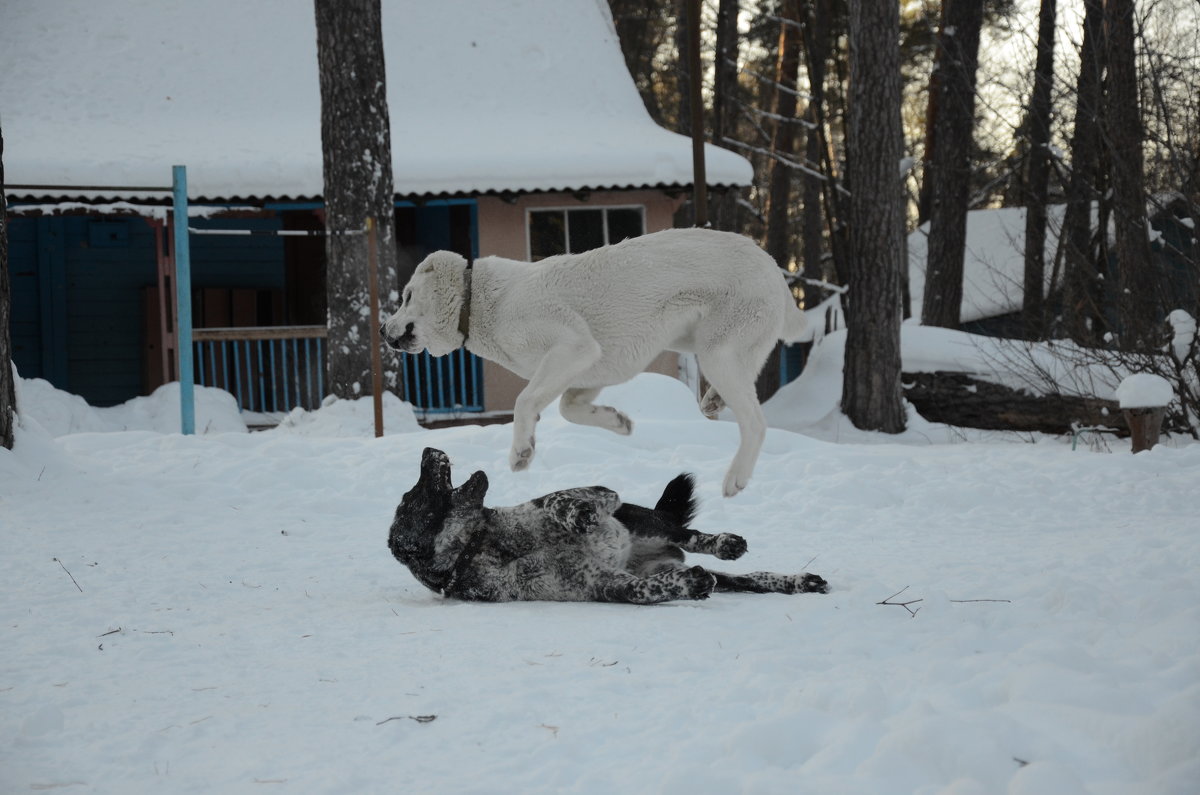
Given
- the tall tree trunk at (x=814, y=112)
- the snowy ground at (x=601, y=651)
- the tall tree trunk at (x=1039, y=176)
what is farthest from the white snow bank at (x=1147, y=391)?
the tall tree trunk at (x=814, y=112)

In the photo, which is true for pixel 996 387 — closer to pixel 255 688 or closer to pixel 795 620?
pixel 795 620

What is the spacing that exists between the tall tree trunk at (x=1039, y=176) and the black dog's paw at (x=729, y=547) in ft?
28.2

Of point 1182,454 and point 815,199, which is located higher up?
point 815,199

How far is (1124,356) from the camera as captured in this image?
30.8 ft

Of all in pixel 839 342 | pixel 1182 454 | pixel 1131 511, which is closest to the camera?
pixel 1131 511

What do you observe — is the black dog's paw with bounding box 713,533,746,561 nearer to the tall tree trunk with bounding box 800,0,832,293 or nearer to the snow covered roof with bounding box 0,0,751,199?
the snow covered roof with bounding box 0,0,751,199

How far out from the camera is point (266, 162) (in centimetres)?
1241

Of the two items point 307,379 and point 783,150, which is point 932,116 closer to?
point 783,150

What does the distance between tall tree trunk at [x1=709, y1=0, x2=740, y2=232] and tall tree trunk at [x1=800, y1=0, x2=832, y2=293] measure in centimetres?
151

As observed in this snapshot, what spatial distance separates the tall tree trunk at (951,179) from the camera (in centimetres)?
1602

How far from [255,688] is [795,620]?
1734mm

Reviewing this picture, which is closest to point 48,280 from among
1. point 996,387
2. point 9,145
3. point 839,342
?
point 9,145

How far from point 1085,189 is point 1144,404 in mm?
7651

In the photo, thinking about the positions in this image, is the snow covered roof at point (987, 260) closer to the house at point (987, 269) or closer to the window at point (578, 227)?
the house at point (987, 269)
